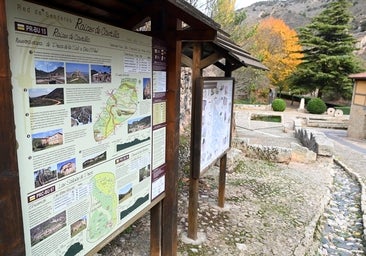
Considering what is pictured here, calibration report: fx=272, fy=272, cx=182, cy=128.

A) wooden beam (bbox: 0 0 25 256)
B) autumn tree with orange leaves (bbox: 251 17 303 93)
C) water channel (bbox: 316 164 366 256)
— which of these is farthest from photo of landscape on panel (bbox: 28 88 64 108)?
autumn tree with orange leaves (bbox: 251 17 303 93)

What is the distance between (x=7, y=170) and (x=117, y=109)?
0.86 meters

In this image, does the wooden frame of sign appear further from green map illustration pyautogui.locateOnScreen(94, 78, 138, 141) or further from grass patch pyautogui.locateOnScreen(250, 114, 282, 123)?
grass patch pyautogui.locateOnScreen(250, 114, 282, 123)

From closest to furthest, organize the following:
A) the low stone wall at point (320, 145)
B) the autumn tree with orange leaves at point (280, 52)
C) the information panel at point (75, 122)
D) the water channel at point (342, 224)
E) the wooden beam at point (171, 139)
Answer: the information panel at point (75, 122) → the wooden beam at point (171, 139) → the water channel at point (342, 224) → the low stone wall at point (320, 145) → the autumn tree with orange leaves at point (280, 52)

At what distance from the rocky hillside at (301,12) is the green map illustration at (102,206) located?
41367 millimetres

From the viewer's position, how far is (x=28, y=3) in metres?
1.25

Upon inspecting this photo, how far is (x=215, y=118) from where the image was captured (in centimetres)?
389

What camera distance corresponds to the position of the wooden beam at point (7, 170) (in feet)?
3.66

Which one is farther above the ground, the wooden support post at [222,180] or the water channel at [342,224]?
the wooden support post at [222,180]

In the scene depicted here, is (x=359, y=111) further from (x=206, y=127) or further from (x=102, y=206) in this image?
(x=102, y=206)

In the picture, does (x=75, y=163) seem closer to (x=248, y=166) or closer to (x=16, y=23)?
(x=16, y=23)

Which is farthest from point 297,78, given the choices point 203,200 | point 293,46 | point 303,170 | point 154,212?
point 154,212

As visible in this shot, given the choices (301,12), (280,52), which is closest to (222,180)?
(280,52)

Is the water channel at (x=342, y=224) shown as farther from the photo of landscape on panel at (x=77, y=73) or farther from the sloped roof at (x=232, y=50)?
the photo of landscape on panel at (x=77, y=73)

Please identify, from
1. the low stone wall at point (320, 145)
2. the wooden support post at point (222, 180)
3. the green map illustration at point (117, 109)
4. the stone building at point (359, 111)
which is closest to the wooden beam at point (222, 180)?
the wooden support post at point (222, 180)
